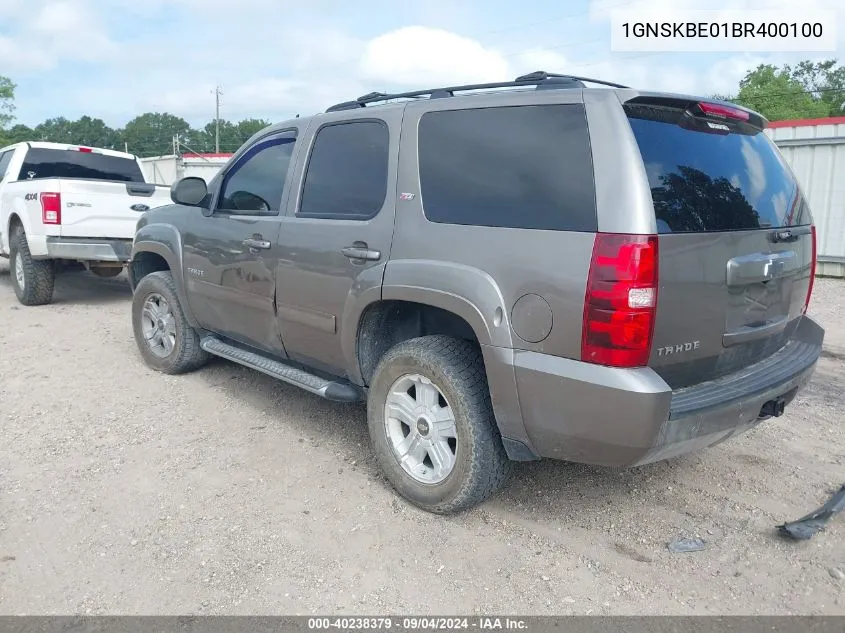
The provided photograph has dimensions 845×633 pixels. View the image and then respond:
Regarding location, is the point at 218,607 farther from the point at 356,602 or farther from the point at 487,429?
the point at 487,429

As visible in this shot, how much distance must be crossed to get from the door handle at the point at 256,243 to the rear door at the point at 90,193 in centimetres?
462

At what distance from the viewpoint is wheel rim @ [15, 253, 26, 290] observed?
846 centimetres

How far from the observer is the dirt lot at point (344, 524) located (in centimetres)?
275

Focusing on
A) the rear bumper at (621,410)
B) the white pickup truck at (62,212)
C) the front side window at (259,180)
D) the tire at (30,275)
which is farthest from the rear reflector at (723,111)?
the tire at (30,275)

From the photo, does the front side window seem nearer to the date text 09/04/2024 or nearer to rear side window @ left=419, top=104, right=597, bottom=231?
rear side window @ left=419, top=104, right=597, bottom=231

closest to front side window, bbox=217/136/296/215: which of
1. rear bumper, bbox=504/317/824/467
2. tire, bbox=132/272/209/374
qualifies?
tire, bbox=132/272/209/374

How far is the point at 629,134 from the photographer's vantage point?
8.83 feet

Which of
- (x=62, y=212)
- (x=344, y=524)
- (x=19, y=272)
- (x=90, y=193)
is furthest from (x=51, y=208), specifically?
(x=344, y=524)

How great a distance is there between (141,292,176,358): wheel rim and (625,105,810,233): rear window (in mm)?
3897

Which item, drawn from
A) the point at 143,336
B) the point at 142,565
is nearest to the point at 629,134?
the point at 142,565

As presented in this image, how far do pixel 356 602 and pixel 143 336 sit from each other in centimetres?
375

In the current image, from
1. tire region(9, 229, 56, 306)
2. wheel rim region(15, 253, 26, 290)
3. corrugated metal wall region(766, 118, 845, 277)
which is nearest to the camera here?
tire region(9, 229, 56, 306)

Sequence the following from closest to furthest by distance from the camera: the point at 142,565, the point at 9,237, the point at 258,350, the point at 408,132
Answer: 1. the point at 142,565
2. the point at 408,132
3. the point at 258,350
4. the point at 9,237

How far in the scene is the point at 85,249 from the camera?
7992 millimetres
